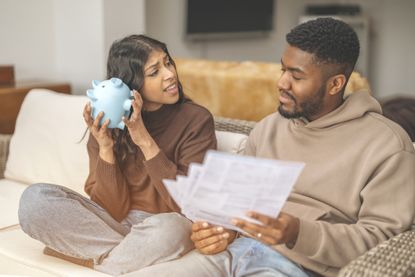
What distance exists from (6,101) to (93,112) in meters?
1.39

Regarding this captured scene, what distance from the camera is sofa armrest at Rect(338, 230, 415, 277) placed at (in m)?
1.25

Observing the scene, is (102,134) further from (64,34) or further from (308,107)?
(64,34)

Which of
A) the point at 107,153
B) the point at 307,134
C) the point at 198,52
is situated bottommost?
the point at 198,52

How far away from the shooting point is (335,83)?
159 cm

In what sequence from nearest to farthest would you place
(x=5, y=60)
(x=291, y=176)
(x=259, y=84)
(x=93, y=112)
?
(x=291, y=176) < (x=93, y=112) < (x=259, y=84) < (x=5, y=60)

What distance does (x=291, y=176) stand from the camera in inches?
47.9

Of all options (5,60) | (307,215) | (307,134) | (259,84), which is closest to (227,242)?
(307,215)

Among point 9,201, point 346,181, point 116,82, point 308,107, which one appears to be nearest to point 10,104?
point 9,201

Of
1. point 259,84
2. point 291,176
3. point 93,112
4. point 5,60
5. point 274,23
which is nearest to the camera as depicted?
point 291,176

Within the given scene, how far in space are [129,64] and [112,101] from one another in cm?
18

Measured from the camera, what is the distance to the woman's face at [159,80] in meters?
1.81

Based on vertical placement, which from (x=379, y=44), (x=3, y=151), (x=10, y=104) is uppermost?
(x=10, y=104)

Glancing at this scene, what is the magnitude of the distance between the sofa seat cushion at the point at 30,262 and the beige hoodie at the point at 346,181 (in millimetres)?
592

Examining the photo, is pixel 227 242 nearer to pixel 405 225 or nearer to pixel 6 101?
pixel 405 225
